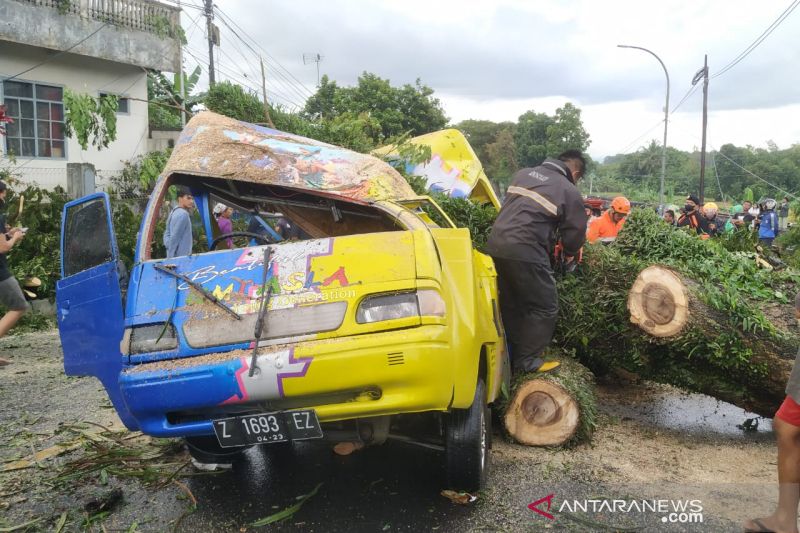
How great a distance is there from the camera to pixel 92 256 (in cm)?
398

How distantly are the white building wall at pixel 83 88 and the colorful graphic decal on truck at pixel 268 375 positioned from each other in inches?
446

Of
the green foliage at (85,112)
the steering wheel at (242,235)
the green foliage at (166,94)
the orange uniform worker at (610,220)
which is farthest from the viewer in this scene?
the green foliage at (166,94)

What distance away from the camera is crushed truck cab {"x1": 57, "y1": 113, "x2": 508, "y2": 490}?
10.1ft

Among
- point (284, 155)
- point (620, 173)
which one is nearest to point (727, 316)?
point (284, 155)

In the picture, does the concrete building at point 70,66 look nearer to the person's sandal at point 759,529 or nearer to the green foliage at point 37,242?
the green foliage at point 37,242

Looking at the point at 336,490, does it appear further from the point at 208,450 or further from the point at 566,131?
the point at 566,131

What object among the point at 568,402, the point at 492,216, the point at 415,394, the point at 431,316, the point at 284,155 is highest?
the point at 284,155

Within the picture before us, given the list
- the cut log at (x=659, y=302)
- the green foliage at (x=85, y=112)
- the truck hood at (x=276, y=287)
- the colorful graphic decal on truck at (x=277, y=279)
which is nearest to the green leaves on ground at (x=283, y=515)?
the truck hood at (x=276, y=287)

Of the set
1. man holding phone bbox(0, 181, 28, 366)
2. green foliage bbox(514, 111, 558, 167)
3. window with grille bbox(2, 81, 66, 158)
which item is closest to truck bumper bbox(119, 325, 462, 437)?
man holding phone bbox(0, 181, 28, 366)

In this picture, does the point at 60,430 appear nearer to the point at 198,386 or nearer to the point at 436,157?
the point at 198,386

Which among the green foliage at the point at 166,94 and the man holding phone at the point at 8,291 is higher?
the green foliage at the point at 166,94

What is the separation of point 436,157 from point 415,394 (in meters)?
5.00

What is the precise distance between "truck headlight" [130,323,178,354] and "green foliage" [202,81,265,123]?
4.44 meters

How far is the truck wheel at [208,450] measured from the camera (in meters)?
3.81
